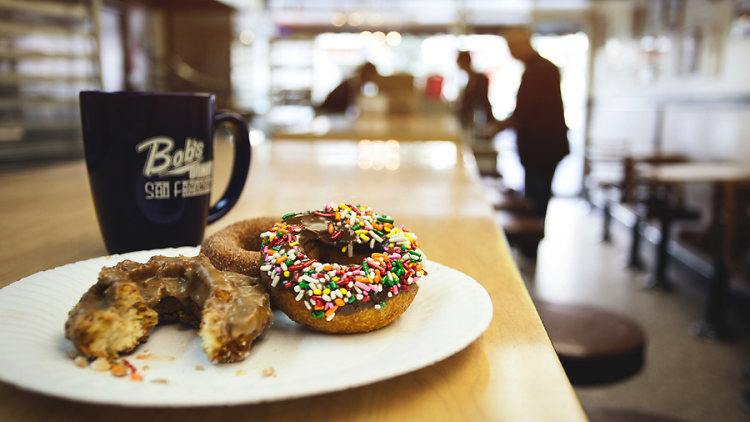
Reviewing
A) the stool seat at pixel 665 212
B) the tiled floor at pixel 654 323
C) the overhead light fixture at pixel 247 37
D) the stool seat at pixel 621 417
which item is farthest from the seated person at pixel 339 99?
the stool seat at pixel 621 417

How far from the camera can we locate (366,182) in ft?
4.79

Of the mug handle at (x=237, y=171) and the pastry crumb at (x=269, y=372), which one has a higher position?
the mug handle at (x=237, y=171)

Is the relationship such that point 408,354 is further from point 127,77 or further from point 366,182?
point 127,77

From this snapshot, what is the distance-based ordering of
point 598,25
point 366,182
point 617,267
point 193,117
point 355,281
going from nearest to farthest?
1. point 355,281
2. point 193,117
3. point 366,182
4. point 617,267
5. point 598,25

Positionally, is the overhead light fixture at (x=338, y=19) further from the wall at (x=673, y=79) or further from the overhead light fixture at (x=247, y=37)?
the wall at (x=673, y=79)

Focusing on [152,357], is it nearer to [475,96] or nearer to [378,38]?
[475,96]

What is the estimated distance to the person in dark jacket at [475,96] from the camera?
6023 mm

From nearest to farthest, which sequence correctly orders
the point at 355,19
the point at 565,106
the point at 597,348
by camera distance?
the point at 597,348, the point at 565,106, the point at 355,19

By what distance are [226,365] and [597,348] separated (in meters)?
1.51

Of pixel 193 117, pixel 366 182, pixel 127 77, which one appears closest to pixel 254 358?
pixel 193 117

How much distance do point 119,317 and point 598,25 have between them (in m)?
8.88

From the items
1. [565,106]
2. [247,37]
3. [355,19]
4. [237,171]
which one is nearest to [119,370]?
[237,171]

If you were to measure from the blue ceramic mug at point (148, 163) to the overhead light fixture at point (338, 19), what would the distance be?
825cm

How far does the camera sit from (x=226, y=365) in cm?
41
